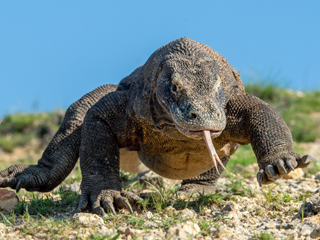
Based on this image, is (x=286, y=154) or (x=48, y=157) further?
(x=48, y=157)

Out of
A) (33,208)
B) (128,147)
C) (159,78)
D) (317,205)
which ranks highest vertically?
(159,78)

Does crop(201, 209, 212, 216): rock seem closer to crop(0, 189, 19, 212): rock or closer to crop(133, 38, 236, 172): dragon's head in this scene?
crop(133, 38, 236, 172): dragon's head

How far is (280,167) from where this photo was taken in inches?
135

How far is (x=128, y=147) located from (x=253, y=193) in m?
1.43

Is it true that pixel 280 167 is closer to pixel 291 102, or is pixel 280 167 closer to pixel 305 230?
pixel 305 230

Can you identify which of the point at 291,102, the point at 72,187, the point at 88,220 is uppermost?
the point at 291,102

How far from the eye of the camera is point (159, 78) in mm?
3658

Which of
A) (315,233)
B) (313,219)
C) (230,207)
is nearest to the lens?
(315,233)

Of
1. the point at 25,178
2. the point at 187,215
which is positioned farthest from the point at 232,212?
the point at 25,178

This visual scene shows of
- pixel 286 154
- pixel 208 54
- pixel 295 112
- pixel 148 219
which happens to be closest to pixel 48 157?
pixel 148 219

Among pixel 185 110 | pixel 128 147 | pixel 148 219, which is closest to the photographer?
pixel 185 110

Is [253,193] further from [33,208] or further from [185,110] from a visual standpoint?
[33,208]

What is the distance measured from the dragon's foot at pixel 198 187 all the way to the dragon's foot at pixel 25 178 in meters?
1.56

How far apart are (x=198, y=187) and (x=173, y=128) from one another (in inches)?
67.4
